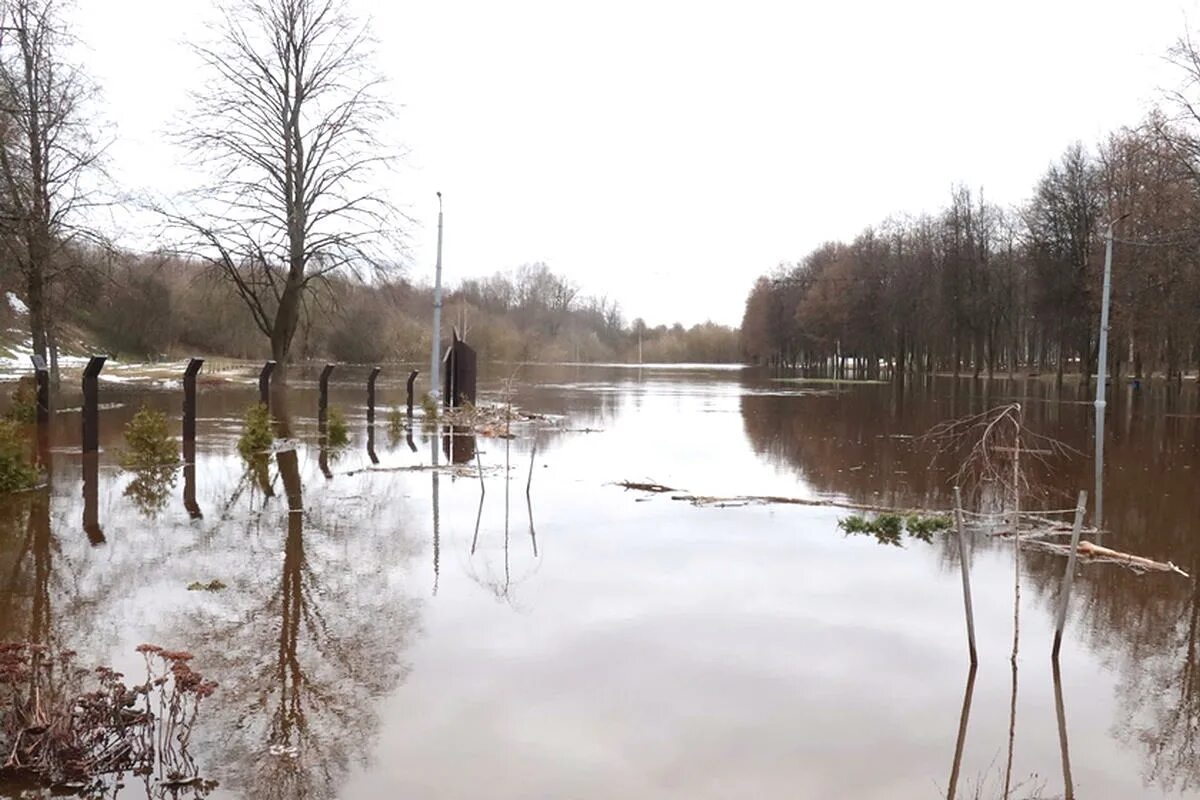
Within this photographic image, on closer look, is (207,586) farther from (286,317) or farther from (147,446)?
(286,317)

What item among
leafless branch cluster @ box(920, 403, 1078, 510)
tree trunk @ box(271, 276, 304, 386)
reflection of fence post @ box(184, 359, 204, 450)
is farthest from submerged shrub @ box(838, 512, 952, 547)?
tree trunk @ box(271, 276, 304, 386)

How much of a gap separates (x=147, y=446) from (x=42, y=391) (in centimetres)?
501

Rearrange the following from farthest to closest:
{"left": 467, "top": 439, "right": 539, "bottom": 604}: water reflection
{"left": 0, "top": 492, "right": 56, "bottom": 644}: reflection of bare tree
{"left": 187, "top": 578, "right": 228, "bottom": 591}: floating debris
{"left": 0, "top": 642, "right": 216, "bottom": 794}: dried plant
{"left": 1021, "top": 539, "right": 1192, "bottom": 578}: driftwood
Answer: {"left": 1021, "top": 539, "right": 1192, "bottom": 578}: driftwood < {"left": 467, "top": 439, "right": 539, "bottom": 604}: water reflection < {"left": 187, "top": 578, "right": 228, "bottom": 591}: floating debris < {"left": 0, "top": 492, "right": 56, "bottom": 644}: reflection of bare tree < {"left": 0, "top": 642, "right": 216, "bottom": 794}: dried plant

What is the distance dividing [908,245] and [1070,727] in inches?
2844

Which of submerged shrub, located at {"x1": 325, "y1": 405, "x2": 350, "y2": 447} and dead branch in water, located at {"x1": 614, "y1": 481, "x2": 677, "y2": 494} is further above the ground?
submerged shrub, located at {"x1": 325, "y1": 405, "x2": 350, "y2": 447}

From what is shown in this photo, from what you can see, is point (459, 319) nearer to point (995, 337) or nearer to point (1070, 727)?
point (995, 337)

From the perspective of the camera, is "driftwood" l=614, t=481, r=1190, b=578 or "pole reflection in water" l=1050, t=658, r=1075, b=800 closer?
"pole reflection in water" l=1050, t=658, r=1075, b=800

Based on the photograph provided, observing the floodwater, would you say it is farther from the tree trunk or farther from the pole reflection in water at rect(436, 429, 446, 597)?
the tree trunk

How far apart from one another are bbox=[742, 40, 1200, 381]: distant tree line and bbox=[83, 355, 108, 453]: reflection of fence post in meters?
26.8

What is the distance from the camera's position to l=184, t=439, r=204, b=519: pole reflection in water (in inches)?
424

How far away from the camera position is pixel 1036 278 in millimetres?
52875

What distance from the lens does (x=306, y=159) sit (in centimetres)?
3094

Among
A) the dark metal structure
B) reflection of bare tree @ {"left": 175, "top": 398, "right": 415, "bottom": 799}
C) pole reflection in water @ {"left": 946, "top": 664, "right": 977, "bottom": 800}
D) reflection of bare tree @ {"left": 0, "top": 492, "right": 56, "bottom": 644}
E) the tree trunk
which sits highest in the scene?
the tree trunk

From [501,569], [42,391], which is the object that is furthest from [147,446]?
[501,569]
